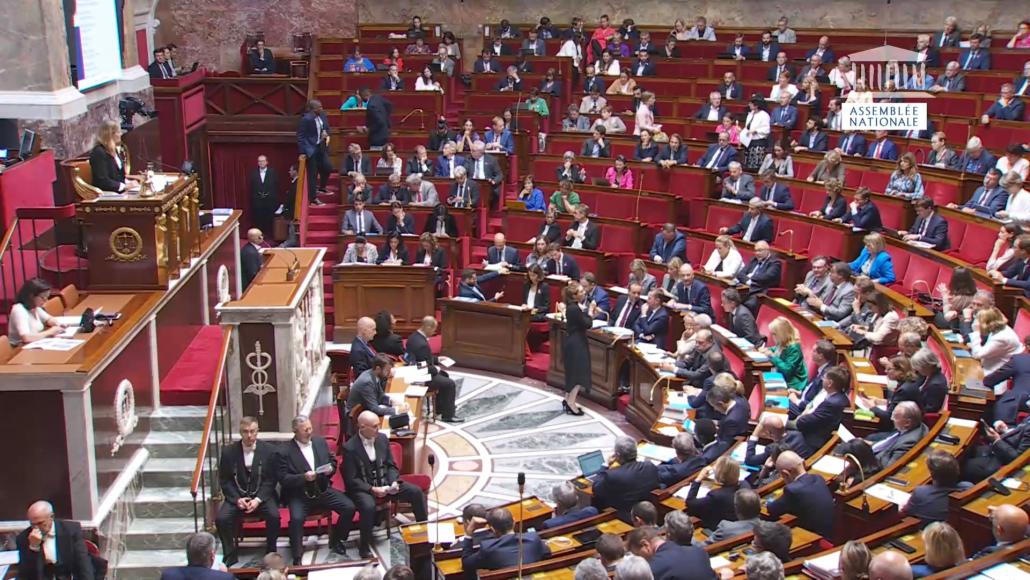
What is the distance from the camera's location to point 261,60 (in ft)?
58.5

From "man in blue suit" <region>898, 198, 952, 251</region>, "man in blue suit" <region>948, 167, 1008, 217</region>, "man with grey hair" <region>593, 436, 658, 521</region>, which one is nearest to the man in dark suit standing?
"man in blue suit" <region>898, 198, 952, 251</region>

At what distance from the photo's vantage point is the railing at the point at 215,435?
7648 mm

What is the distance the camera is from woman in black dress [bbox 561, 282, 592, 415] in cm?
1130

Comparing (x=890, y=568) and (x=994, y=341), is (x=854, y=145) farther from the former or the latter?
(x=890, y=568)

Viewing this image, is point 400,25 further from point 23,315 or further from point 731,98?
point 23,315

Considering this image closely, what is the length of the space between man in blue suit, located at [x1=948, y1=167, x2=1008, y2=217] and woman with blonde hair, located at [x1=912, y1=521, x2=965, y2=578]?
6213mm

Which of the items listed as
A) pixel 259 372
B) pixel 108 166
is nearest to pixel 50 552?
pixel 259 372

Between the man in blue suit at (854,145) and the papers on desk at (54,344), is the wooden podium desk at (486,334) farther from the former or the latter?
the papers on desk at (54,344)

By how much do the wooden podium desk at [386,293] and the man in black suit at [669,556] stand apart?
730 cm

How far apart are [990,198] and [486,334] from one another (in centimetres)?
511

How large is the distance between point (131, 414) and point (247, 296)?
1.27 meters

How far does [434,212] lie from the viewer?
13.7m

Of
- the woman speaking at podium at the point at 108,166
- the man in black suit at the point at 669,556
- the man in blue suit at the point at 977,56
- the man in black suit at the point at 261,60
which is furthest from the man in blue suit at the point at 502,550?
the man in black suit at the point at 261,60

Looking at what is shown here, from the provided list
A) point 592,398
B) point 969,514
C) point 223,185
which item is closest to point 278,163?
point 223,185
